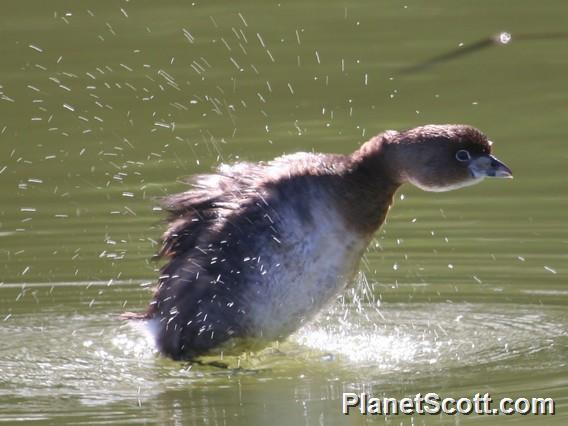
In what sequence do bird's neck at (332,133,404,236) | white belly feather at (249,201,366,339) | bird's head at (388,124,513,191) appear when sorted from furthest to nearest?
1. bird's head at (388,124,513,191)
2. bird's neck at (332,133,404,236)
3. white belly feather at (249,201,366,339)

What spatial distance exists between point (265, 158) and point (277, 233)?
423 cm

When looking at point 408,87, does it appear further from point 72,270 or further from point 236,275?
point 236,275

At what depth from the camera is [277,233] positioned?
859cm

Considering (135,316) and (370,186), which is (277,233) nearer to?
(370,186)

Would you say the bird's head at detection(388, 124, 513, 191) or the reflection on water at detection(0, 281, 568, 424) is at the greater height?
the bird's head at detection(388, 124, 513, 191)

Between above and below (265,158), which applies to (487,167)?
below

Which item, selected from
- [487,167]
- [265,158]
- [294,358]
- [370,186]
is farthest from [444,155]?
[265,158]

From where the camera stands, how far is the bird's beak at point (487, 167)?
352 inches

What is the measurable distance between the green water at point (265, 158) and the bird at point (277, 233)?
0.25 metres

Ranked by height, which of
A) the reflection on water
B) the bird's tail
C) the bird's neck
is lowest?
the reflection on water

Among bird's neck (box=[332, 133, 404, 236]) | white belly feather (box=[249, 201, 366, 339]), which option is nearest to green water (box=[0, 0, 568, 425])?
white belly feather (box=[249, 201, 366, 339])

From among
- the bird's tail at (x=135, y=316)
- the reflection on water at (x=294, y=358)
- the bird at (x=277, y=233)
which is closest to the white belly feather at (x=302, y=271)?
the bird at (x=277, y=233)

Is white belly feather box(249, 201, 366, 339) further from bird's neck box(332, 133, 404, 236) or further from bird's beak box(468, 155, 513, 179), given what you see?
bird's beak box(468, 155, 513, 179)

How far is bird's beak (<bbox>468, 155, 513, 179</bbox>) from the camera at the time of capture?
8.93 meters
